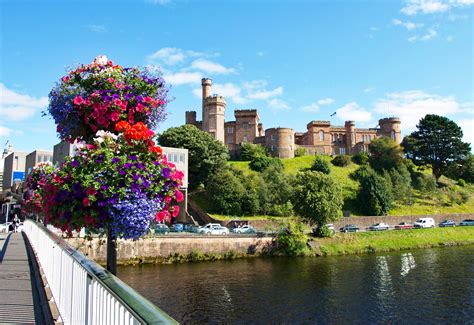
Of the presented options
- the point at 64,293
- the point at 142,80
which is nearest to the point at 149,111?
the point at 142,80

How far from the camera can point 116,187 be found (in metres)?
6.13

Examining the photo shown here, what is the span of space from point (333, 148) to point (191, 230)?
66407mm

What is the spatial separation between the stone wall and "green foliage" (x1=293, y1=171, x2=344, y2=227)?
6.15 meters

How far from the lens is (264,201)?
201 feet

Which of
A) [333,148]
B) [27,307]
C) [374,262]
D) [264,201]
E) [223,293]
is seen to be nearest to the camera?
[27,307]

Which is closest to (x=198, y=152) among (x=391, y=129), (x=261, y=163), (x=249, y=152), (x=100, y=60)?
(x=261, y=163)

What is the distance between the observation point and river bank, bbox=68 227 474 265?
38812mm

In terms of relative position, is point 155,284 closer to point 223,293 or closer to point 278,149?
point 223,293

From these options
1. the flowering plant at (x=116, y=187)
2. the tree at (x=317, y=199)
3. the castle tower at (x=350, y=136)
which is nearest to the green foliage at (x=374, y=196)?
the tree at (x=317, y=199)

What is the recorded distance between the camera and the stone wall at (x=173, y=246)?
3775 centimetres

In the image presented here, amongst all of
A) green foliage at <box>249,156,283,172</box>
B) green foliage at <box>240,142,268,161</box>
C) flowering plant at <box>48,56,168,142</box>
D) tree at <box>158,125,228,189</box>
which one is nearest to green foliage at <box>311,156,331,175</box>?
green foliage at <box>249,156,283,172</box>

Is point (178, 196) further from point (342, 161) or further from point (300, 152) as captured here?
point (300, 152)

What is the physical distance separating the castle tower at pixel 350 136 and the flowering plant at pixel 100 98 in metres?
102

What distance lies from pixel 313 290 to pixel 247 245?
690 inches
